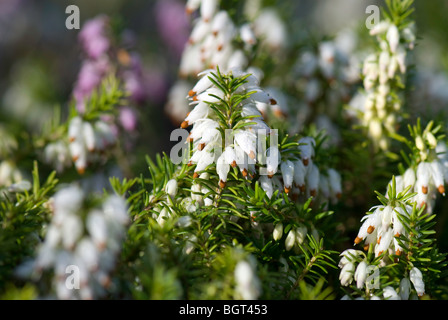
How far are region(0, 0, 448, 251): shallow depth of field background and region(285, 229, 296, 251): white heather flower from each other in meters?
0.59

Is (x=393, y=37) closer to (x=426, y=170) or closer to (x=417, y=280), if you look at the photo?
(x=426, y=170)

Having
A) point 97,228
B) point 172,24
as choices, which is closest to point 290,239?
point 97,228

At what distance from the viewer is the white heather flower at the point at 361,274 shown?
1432 mm

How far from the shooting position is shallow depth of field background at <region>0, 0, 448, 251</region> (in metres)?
3.46

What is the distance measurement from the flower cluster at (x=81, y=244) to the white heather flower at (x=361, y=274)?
767 mm

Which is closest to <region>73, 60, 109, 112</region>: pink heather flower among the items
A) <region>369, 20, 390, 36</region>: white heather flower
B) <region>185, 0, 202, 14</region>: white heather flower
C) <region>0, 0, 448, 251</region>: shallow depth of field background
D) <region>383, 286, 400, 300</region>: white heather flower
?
<region>0, 0, 448, 251</region>: shallow depth of field background

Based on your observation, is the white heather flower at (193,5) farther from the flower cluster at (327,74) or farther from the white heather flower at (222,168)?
the white heather flower at (222,168)

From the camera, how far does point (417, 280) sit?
1.47 meters

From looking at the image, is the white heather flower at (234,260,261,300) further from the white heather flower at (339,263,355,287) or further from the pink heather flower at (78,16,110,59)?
the pink heather flower at (78,16,110,59)

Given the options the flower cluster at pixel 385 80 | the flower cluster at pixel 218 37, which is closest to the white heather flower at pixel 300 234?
the flower cluster at pixel 385 80

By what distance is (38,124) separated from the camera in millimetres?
3936

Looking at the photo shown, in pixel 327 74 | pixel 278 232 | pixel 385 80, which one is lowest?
pixel 278 232

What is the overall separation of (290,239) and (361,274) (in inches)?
10.7
